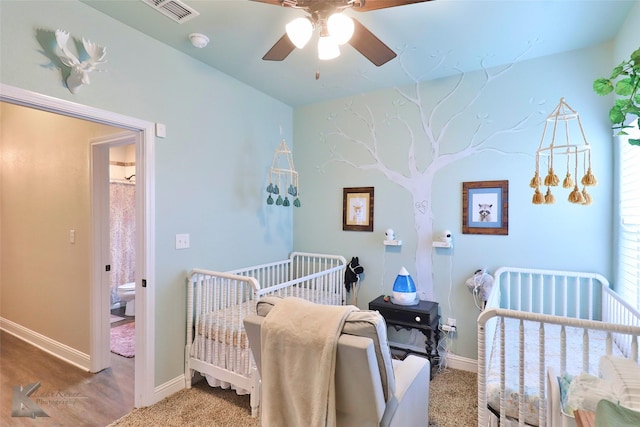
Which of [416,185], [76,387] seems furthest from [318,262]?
[76,387]

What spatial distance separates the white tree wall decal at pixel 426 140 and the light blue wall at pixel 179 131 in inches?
44.4

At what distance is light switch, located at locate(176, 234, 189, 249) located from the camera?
96.8 inches

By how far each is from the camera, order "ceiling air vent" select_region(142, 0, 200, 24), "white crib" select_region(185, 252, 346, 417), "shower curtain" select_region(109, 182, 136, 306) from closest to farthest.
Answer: "ceiling air vent" select_region(142, 0, 200, 24)
"white crib" select_region(185, 252, 346, 417)
"shower curtain" select_region(109, 182, 136, 306)

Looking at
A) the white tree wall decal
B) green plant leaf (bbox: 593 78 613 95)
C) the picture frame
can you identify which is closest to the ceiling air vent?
the white tree wall decal

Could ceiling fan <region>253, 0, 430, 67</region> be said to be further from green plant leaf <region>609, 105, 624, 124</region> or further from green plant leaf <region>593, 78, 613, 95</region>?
green plant leaf <region>609, 105, 624, 124</region>

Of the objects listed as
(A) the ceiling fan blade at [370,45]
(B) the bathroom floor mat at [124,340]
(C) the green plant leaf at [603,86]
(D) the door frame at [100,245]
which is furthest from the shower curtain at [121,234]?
(C) the green plant leaf at [603,86]

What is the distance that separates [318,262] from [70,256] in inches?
93.5

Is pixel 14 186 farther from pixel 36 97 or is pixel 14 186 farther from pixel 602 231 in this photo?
pixel 602 231

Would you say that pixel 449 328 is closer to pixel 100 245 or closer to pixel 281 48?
pixel 281 48

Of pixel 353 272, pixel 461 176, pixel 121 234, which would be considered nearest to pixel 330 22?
pixel 461 176

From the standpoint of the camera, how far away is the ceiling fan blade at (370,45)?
5.29 ft

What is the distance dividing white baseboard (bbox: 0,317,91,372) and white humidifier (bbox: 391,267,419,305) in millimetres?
2746

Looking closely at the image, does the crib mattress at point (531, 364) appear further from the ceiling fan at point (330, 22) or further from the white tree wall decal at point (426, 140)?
the ceiling fan at point (330, 22)

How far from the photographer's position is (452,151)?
9.39ft
